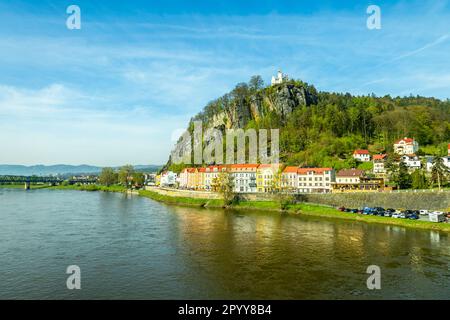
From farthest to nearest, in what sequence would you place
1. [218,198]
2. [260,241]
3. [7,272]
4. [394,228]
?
[218,198]
[394,228]
[260,241]
[7,272]

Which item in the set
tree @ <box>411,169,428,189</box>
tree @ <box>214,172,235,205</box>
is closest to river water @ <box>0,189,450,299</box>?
tree @ <box>214,172,235,205</box>

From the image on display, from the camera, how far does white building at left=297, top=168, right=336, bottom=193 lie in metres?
74.1

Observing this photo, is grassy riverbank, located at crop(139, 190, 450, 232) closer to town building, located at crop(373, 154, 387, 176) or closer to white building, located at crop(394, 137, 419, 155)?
town building, located at crop(373, 154, 387, 176)

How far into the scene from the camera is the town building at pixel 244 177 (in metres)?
83.8

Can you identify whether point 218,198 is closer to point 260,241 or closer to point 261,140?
point 260,241

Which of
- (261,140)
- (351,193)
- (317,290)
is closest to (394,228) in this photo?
(351,193)

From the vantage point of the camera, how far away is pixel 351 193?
196 ft

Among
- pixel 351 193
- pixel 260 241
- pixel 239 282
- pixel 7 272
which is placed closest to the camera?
pixel 239 282

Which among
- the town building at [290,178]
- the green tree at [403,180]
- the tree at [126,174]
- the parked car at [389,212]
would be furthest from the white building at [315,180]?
the tree at [126,174]

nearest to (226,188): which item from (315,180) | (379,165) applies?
(315,180)

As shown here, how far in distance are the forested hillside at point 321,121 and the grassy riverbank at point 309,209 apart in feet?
91.3

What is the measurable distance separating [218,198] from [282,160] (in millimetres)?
31100
